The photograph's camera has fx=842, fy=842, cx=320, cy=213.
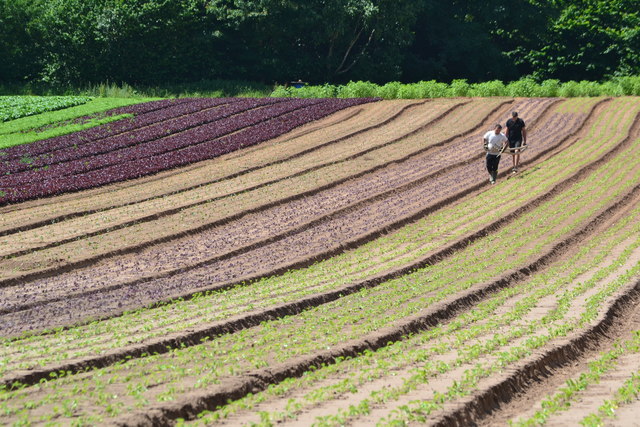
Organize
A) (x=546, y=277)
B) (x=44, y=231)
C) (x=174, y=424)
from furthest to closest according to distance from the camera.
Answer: (x=44, y=231), (x=546, y=277), (x=174, y=424)

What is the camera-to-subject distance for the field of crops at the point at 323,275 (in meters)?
8.54

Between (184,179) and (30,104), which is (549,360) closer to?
(184,179)

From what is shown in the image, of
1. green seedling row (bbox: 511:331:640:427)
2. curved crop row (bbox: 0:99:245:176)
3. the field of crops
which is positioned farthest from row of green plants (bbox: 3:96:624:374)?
curved crop row (bbox: 0:99:245:176)

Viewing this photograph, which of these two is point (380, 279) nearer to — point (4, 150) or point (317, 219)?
point (317, 219)

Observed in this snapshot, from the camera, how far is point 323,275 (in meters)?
15.2

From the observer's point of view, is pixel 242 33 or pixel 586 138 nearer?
pixel 586 138

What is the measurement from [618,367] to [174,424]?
16.9ft

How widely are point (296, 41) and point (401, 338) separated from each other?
43184 millimetres

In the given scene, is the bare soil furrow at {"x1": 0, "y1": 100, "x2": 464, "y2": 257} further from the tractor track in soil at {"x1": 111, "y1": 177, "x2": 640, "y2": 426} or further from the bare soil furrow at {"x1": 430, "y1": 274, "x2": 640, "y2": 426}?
the bare soil furrow at {"x1": 430, "y1": 274, "x2": 640, "y2": 426}

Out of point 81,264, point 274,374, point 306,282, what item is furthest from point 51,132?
point 274,374

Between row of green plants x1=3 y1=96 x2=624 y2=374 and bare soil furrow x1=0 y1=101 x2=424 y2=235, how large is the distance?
24.7ft

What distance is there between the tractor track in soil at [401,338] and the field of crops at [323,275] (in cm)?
3

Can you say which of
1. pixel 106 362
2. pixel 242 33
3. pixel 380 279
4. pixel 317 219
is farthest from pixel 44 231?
pixel 242 33

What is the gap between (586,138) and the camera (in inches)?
1141
